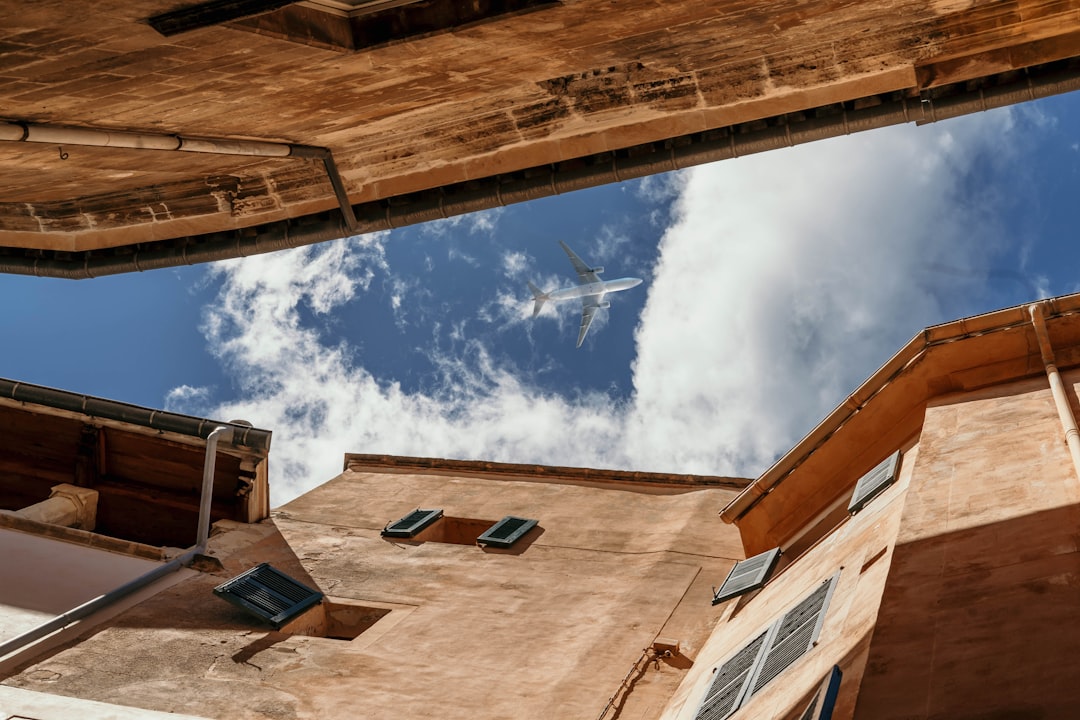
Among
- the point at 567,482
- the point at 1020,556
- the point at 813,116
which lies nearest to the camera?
the point at 1020,556

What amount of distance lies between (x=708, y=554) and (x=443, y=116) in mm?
7729

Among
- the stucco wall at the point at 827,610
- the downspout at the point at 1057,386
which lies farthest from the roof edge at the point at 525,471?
the downspout at the point at 1057,386

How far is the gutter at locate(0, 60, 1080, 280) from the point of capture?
13383 mm

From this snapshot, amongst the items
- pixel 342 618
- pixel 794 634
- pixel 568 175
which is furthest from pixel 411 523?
pixel 794 634

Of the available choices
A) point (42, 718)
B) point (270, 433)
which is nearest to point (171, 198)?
point (270, 433)

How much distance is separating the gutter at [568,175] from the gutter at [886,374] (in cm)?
251

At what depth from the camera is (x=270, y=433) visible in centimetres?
1694

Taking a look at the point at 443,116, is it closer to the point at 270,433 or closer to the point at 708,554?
the point at 270,433

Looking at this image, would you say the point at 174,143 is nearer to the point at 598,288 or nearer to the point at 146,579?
the point at 146,579

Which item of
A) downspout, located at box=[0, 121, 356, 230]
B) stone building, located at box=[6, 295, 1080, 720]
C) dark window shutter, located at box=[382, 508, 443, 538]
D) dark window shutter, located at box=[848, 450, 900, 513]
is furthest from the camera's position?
dark window shutter, located at box=[382, 508, 443, 538]

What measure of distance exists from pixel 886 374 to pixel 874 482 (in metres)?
2.07

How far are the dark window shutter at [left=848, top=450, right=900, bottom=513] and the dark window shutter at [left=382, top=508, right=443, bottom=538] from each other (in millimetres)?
7899

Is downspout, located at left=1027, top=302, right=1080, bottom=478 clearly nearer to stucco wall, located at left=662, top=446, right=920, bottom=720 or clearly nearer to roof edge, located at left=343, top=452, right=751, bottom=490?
stucco wall, located at left=662, top=446, right=920, bottom=720

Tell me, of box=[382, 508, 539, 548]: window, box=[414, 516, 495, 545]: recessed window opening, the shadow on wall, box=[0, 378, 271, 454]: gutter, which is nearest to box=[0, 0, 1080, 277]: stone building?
box=[0, 378, 271, 454]: gutter
